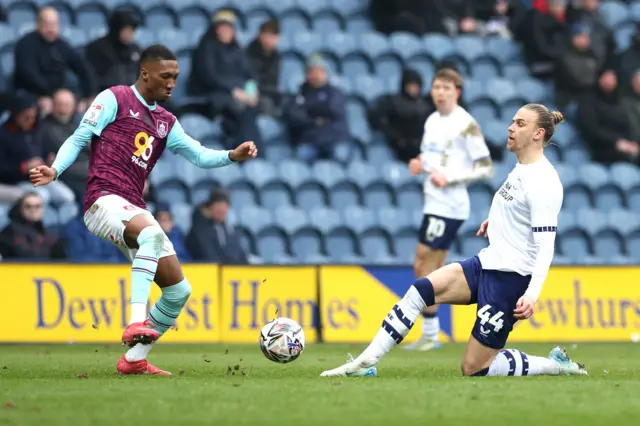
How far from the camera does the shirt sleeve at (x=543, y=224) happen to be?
7.49 m

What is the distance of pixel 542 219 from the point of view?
7.61 metres

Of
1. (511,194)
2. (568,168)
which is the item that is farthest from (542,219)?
(568,168)

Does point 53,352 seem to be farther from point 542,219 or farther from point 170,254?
point 542,219

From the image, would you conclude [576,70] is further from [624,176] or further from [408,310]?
[408,310]

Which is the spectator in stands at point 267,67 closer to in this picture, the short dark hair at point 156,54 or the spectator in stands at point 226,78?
the spectator in stands at point 226,78

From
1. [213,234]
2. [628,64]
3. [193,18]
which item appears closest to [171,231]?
[213,234]

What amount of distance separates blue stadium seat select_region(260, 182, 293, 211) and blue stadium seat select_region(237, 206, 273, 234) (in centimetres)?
31

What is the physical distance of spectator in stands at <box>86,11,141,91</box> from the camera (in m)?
15.1

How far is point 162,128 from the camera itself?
8242mm

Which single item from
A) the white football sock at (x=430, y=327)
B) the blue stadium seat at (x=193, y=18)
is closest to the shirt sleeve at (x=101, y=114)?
the white football sock at (x=430, y=327)

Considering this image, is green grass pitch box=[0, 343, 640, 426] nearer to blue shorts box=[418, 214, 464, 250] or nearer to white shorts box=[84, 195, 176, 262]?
white shorts box=[84, 195, 176, 262]

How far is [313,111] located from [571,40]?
466 cm

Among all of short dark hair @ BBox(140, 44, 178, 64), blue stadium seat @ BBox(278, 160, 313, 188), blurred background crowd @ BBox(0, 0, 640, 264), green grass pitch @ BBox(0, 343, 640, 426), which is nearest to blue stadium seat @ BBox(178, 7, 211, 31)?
blurred background crowd @ BBox(0, 0, 640, 264)

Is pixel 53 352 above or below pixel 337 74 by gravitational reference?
below
